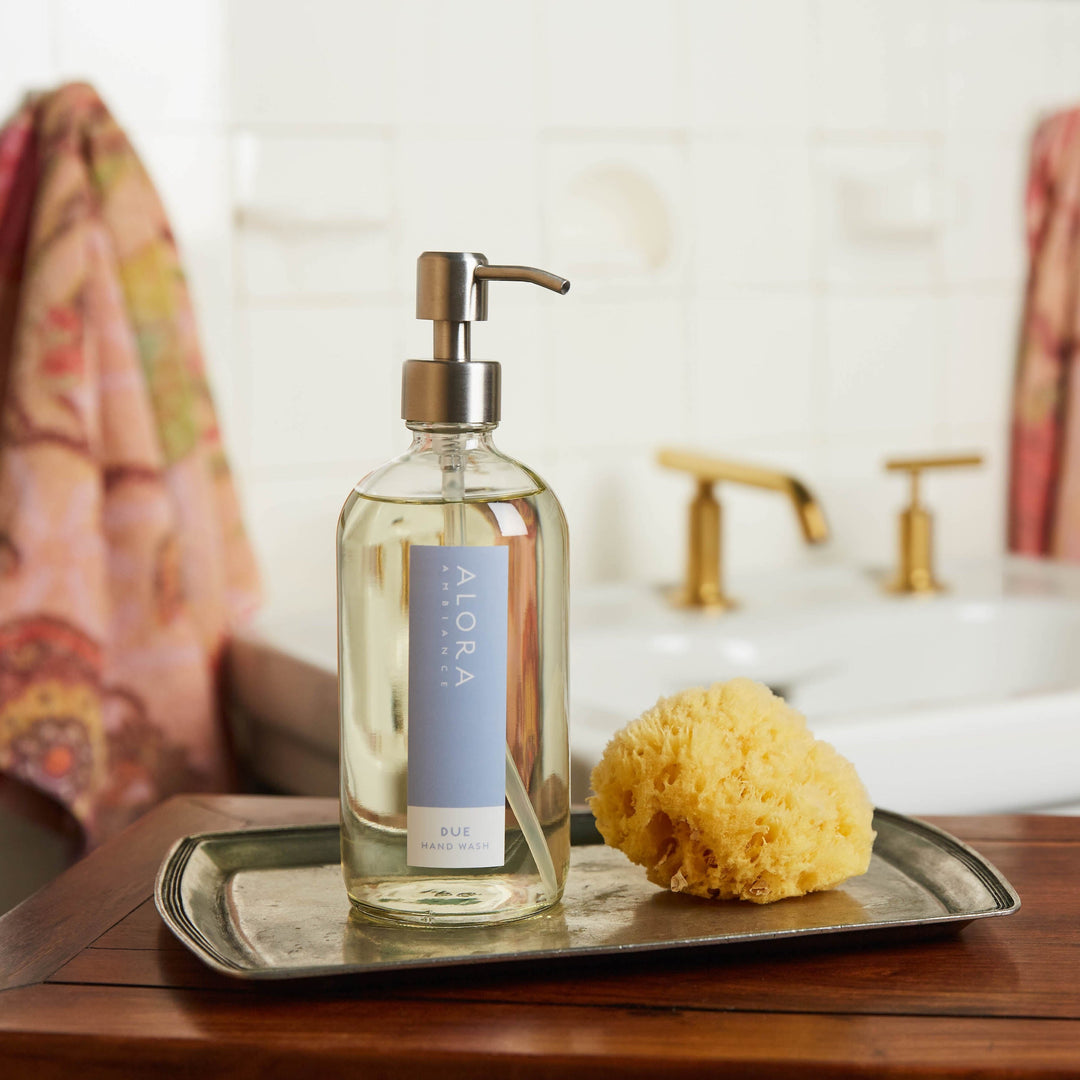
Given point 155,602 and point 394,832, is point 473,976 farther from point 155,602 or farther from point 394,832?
point 155,602

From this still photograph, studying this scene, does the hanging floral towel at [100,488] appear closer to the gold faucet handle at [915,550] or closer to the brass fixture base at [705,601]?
the brass fixture base at [705,601]

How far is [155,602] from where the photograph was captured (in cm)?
98

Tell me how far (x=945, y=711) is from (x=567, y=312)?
0.58 meters

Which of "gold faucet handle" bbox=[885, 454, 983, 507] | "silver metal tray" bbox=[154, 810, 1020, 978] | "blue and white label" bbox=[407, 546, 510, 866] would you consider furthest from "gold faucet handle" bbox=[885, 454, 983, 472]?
"blue and white label" bbox=[407, 546, 510, 866]

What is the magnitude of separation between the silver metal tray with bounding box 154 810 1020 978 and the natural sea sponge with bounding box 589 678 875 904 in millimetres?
11

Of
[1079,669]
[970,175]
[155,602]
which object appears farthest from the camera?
[970,175]

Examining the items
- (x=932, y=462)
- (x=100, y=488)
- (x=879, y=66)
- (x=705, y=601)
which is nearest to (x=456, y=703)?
(x=100, y=488)

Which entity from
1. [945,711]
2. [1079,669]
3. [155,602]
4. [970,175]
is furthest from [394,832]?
[970,175]

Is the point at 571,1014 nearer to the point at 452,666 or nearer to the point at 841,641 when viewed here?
the point at 452,666

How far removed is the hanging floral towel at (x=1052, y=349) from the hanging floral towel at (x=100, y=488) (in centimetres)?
85

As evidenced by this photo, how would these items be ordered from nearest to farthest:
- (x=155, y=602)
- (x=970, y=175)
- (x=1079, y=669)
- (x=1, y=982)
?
(x=1, y=982)
(x=155, y=602)
(x=1079, y=669)
(x=970, y=175)

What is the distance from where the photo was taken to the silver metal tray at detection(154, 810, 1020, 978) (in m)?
0.36

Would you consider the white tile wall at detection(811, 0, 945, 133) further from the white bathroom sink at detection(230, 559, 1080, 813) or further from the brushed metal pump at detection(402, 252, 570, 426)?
the brushed metal pump at detection(402, 252, 570, 426)

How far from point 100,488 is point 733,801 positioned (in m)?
0.71
